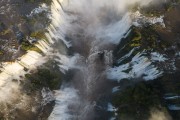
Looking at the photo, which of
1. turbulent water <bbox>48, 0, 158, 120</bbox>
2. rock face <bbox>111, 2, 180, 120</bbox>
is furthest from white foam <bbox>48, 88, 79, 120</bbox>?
rock face <bbox>111, 2, 180, 120</bbox>

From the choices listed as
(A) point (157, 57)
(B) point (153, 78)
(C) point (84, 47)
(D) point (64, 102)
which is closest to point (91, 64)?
(C) point (84, 47)

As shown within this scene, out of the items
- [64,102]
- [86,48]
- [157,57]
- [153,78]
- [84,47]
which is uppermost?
[84,47]

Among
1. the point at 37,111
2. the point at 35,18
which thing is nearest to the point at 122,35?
the point at 35,18

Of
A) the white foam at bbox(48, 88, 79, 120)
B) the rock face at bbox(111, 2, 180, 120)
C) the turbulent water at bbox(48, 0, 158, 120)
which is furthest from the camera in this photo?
the turbulent water at bbox(48, 0, 158, 120)

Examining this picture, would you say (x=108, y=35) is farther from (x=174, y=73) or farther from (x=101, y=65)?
(x=174, y=73)

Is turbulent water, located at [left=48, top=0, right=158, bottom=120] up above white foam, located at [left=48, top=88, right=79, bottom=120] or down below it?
above

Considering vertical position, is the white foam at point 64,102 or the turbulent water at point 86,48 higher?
the turbulent water at point 86,48

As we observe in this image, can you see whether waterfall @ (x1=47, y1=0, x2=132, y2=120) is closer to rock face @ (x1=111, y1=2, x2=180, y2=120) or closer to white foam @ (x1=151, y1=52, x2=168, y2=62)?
rock face @ (x1=111, y1=2, x2=180, y2=120)

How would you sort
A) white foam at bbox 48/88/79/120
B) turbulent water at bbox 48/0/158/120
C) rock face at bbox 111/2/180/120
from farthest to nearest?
turbulent water at bbox 48/0/158/120
white foam at bbox 48/88/79/120
rock face at bbox 111/2/180/120

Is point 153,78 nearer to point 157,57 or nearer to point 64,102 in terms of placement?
point 157,57

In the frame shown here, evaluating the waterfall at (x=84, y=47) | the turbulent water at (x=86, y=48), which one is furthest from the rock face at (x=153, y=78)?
the waterfall at (x=84, y=47)

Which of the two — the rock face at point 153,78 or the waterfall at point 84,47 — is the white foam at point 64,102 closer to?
the waterfall at point 84,47
